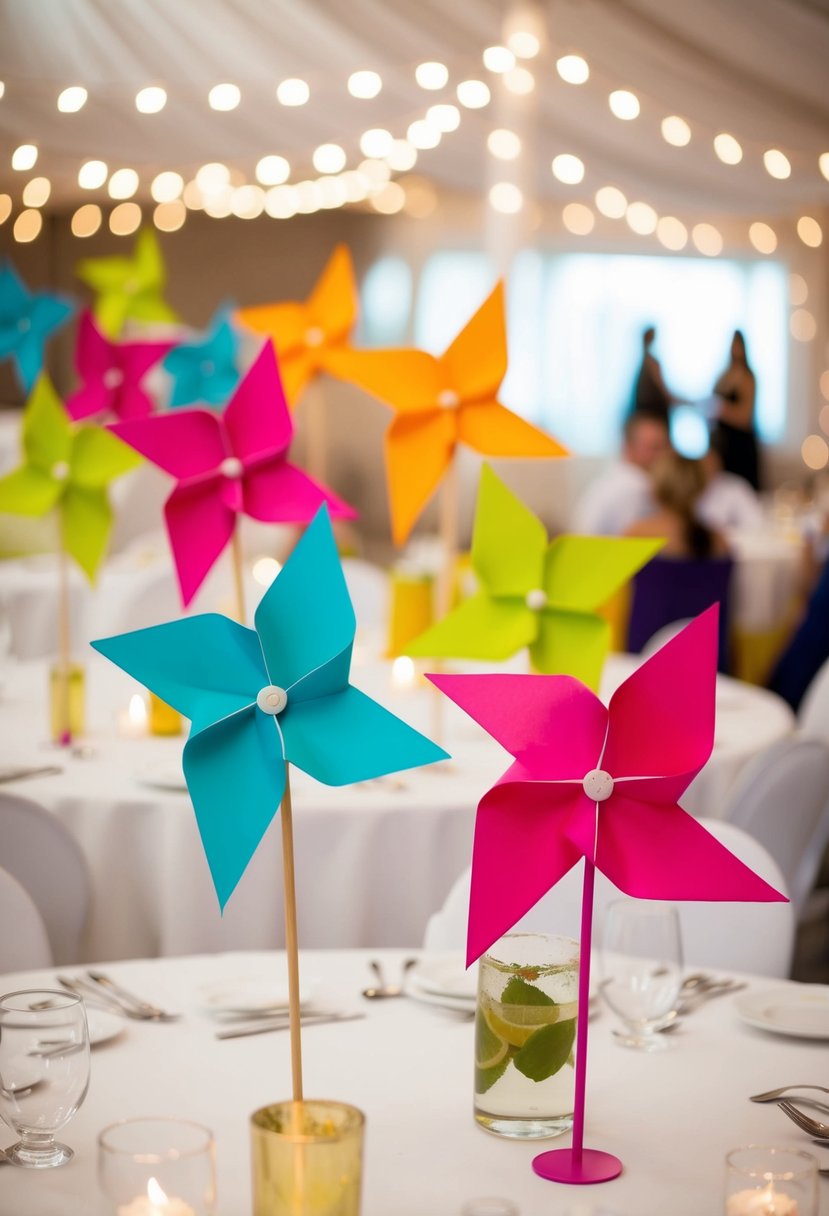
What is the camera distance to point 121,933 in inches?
102

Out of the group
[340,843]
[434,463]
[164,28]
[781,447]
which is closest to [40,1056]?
[340,843]

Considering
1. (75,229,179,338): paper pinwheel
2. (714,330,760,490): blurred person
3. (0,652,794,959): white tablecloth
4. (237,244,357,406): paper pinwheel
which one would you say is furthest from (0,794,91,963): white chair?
(714,330,760,490): blurred person

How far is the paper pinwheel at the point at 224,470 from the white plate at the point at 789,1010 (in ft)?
3.70

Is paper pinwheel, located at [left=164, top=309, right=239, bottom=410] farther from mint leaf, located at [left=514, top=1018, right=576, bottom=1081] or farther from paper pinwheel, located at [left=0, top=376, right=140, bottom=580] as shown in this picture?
mint leaf, located at [left=514, top=1018, right=576, bottom=1081]

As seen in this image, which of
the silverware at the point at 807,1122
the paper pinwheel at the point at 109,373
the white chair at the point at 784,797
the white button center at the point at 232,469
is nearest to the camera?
the silverware at the point at 807,1122

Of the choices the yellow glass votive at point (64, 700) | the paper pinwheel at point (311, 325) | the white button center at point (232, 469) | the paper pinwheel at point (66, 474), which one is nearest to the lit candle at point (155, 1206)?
the white button center at point (232, 469)

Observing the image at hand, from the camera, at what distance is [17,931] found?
187cm

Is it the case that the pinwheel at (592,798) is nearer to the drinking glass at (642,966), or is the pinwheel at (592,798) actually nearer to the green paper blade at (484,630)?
the drinking glass at (642,966)

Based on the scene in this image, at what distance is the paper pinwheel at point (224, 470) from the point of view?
252cm

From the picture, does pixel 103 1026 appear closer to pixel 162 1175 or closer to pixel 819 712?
pixel 162 1175

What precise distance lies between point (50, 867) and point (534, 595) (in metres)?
0.86

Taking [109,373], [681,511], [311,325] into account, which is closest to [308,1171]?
[311,325]

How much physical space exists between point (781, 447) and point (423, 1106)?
8.68m

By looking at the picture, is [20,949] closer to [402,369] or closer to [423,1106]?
[423,1106]
